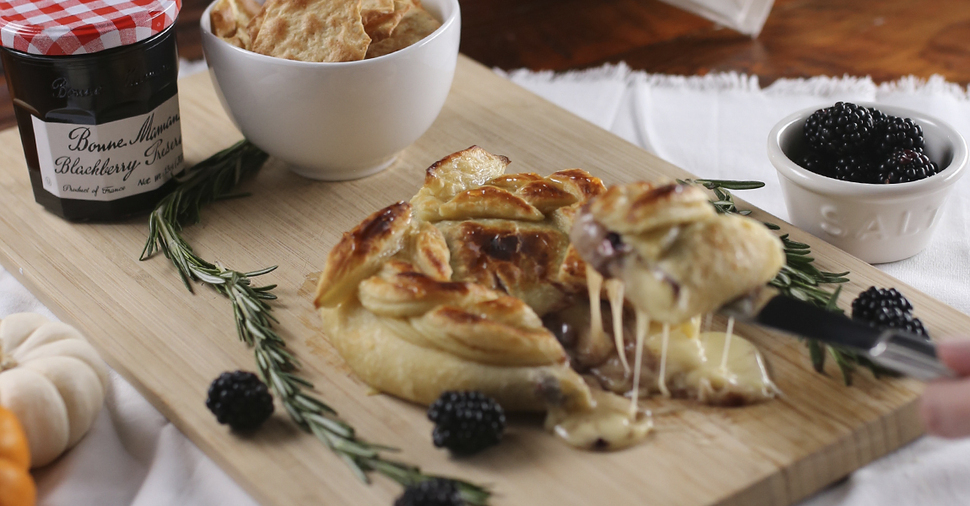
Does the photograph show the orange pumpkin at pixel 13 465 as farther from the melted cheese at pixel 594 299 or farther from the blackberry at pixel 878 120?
the blackberry at pixel 878 120

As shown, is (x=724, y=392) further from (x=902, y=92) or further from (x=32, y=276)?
(x=902, y=92)

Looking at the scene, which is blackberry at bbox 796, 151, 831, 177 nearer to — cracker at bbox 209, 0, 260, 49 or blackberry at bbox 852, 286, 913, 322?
blackberry at bbox 852, 286, 913, 322

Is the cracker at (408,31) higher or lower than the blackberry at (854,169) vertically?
higher

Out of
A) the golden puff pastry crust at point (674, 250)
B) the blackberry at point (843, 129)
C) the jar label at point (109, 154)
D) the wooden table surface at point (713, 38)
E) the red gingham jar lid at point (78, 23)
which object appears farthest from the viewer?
the wooden table surface at point (713, 38)

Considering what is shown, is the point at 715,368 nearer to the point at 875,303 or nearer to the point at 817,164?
the point at 875,303

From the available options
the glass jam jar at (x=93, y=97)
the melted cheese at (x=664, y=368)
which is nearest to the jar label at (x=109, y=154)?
the glass jam jar at (x=93, y=97)

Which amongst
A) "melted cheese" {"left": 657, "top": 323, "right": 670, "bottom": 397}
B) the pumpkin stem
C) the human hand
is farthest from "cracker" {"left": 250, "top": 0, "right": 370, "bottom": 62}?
the human hand
